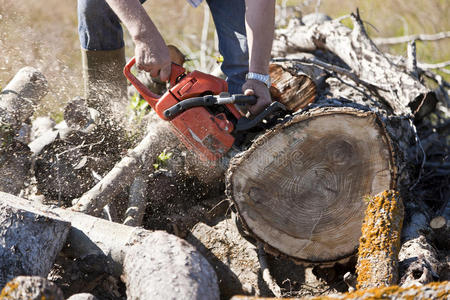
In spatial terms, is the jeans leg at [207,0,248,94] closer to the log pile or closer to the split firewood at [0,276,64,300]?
the log pile

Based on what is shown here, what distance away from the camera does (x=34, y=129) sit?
12.0ft

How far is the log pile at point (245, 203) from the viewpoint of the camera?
1956 millimetres

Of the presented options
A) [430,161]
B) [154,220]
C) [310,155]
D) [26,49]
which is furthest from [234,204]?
[26,49]

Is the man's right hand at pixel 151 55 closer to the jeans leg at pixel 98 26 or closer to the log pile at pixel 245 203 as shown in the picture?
the log pile at pixel 245 203

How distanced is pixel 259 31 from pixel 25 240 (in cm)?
161

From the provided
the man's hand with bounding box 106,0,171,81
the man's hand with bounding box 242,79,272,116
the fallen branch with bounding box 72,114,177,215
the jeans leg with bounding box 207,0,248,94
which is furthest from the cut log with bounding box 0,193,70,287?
the jeans leg with bounding box 207,0,248,94

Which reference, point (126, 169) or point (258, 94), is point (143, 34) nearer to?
point (258, 94)

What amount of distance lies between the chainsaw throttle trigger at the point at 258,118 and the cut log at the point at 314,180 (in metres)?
0.14

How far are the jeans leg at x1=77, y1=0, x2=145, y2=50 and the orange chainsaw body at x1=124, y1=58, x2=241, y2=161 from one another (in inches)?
24.2

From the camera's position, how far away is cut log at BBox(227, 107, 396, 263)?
2.27 metres

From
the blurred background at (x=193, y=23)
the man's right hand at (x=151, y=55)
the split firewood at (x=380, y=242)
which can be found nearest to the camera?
the split firewood at (x=380, y=242)

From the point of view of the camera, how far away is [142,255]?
1.89 meters

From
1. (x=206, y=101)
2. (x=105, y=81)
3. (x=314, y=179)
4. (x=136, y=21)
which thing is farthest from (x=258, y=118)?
(x=105, y=81)

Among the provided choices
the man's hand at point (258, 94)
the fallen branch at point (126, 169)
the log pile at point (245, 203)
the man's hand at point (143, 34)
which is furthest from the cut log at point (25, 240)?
the man's hand at point (258, 94)
